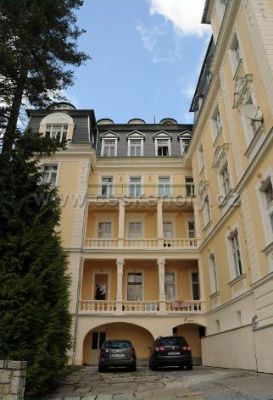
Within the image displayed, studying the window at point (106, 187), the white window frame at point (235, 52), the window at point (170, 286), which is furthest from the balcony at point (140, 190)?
the white window frame at point (235, 52)

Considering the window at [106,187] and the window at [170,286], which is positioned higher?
the window at [106,187]

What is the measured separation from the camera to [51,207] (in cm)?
975

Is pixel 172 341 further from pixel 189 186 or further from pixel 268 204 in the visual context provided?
pixel 189 186

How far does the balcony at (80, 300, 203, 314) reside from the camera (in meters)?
20.8

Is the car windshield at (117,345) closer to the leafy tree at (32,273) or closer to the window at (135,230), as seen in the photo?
the leafy tree at (32,273)

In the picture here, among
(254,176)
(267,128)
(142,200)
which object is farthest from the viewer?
(142,200)

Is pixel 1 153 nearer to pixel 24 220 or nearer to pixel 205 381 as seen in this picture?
pixel 24 220

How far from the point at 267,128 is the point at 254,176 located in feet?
6.42

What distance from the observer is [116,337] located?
2200 centimetres

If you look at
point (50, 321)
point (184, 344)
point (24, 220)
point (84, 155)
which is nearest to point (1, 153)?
point (24, 220)

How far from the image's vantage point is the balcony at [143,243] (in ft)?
75.3

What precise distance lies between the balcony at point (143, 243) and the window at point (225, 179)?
19.9ft

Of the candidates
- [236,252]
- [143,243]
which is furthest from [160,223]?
[236,252]

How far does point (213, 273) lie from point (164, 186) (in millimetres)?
8649
